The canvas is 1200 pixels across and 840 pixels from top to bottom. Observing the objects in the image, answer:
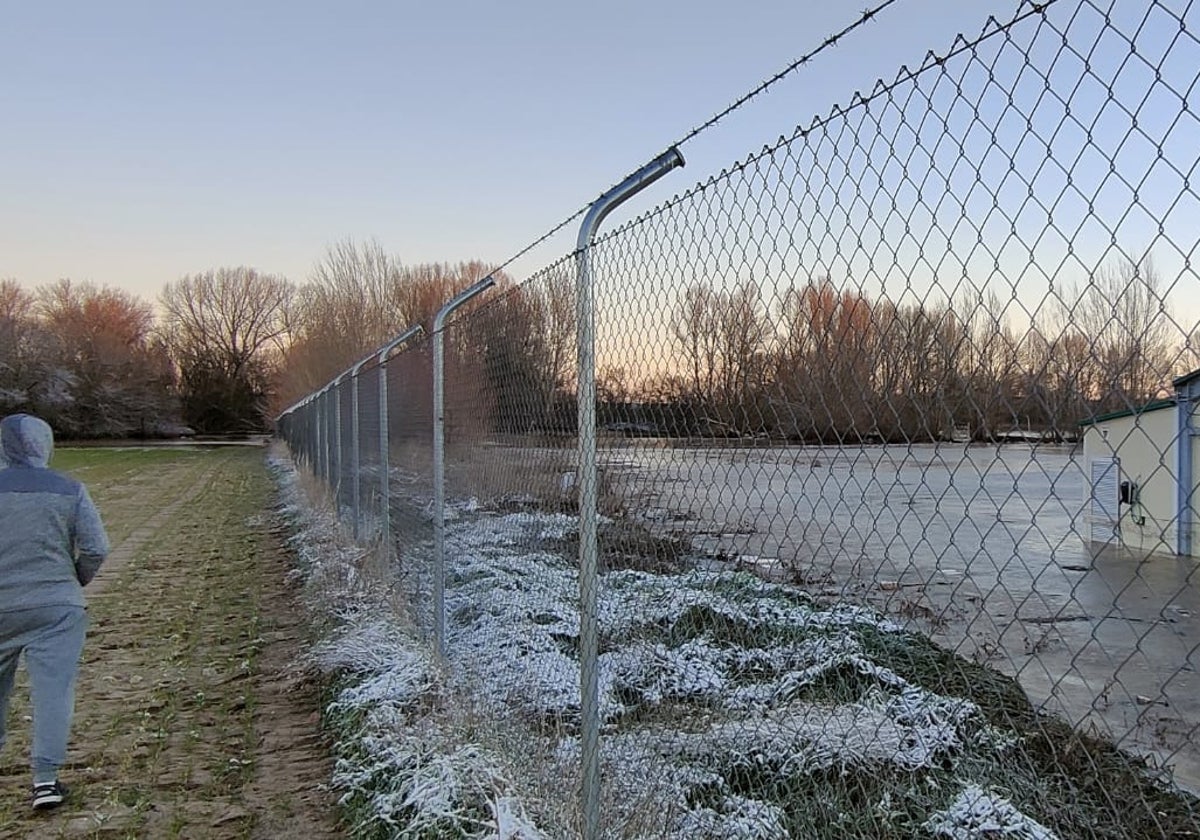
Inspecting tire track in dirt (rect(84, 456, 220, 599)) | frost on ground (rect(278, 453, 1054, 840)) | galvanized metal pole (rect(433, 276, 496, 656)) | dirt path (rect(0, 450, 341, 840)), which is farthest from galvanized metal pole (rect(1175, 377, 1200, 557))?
tire track in dirt (rect(84, 456, 220, 599))

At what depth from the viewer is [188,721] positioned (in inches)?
175

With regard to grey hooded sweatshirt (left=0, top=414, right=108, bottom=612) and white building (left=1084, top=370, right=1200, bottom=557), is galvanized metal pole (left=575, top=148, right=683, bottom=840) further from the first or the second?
grey hooded sweatshirt (left=0, top=414, right=108, bottom=612)

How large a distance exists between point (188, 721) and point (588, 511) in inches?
117

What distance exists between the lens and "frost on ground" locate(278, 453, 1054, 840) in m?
3.11

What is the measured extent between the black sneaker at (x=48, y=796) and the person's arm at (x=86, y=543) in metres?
0.82

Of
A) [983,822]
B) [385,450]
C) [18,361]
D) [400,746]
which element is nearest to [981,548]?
[983,822]

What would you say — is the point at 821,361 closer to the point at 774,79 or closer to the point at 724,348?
the point at 724,348

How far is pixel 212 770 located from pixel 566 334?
252 centimetres

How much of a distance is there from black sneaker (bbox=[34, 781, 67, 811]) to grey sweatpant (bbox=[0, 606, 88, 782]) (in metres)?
0.04

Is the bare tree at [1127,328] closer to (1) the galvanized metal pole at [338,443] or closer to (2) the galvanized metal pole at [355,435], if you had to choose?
(2) the galvanized metal pole at [355,435]

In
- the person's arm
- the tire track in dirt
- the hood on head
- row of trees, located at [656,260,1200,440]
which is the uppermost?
row of trees, located at [656,260,1200,440]

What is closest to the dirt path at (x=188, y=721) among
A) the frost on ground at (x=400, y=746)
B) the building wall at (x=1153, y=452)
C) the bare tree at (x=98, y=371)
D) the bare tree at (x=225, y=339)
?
the frost on ground at (x=400, y=746)

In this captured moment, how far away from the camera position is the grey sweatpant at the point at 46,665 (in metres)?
3.56

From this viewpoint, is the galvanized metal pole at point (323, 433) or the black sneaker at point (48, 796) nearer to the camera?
the black sneaker at point (48, 796)
